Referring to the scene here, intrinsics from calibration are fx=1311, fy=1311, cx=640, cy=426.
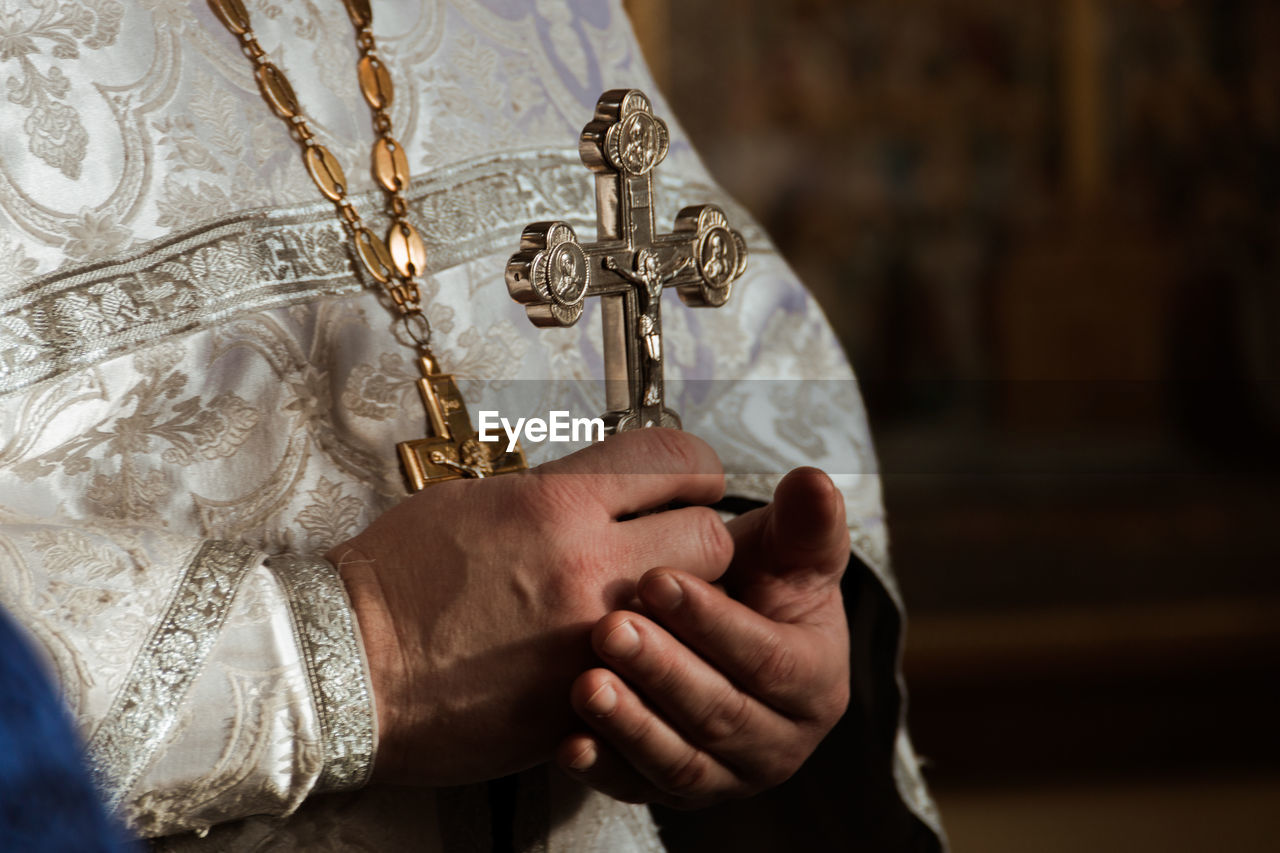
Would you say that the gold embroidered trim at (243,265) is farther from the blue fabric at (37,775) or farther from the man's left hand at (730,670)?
the blue fabric at (37,775)

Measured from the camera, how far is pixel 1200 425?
5.29m

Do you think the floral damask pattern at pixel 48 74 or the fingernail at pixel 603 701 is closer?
the fingernail at pixel 603 701

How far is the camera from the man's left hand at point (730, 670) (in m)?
0.75

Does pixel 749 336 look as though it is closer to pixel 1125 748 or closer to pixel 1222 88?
pixel 1125 748

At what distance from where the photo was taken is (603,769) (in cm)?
80

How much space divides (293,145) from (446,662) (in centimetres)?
41

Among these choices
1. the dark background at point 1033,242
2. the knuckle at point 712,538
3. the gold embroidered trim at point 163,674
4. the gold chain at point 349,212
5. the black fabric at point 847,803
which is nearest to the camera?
the gold embroidered trim at point 163,674

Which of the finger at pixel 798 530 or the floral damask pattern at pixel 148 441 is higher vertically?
the floral damask pattern at pixel 148 441

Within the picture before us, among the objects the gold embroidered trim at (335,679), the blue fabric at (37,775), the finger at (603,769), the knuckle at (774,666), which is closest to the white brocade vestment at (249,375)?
the gold embroidered trim at (335,679)

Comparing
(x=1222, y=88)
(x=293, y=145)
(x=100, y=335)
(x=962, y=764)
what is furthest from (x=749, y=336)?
(x=1222, y=88)

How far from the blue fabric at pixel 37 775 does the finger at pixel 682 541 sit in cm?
46

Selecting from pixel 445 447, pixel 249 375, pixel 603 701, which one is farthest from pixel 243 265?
pixel 603 701

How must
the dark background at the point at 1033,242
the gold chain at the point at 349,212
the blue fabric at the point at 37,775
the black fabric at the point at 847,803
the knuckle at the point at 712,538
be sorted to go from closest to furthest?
the blue fabric at the point at 37,775, the knuckle at the point at 712,538, the gold chain at the point at 349,212, the black fabric at the point at 847,803, the dark background at the point at 1033,242

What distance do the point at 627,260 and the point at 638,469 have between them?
0.17 meters
